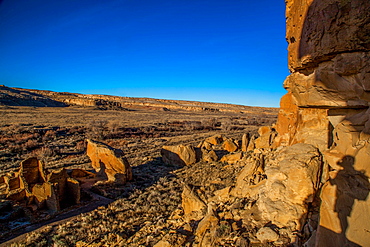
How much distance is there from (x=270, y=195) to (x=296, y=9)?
3571mm

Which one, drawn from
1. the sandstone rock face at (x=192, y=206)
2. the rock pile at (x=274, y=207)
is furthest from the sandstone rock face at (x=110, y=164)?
the rock pile at (x=274, y=207)

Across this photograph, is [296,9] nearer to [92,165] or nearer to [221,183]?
[221,183]

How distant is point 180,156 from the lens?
11969 millimetres

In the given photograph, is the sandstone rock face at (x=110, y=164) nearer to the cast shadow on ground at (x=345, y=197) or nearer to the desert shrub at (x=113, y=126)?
the cast shadow on ground at (x=345, y=197)

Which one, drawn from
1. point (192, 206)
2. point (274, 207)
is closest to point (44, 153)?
point (192, 206)

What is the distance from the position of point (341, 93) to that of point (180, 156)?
9.25 meters

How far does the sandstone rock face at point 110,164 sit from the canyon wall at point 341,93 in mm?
7689

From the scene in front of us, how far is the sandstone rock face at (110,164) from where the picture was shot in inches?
372

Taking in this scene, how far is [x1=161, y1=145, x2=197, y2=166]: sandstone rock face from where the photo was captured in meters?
11.8

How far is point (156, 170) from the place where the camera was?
1127cm

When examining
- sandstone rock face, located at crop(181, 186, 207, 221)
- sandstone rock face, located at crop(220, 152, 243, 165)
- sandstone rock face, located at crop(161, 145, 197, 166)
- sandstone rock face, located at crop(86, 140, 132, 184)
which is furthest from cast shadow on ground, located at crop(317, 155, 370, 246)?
sandstone rock face, located at crop(161, 145, 197, 166)

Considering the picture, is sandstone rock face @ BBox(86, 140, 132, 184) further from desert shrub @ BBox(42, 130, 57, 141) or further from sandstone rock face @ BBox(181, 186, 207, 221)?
desert shrub @ BBox(42, 130, 57, 141)

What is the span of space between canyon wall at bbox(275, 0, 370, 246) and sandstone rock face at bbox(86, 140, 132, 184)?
7.69 metres

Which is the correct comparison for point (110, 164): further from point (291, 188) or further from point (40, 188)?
point (291, 188)
